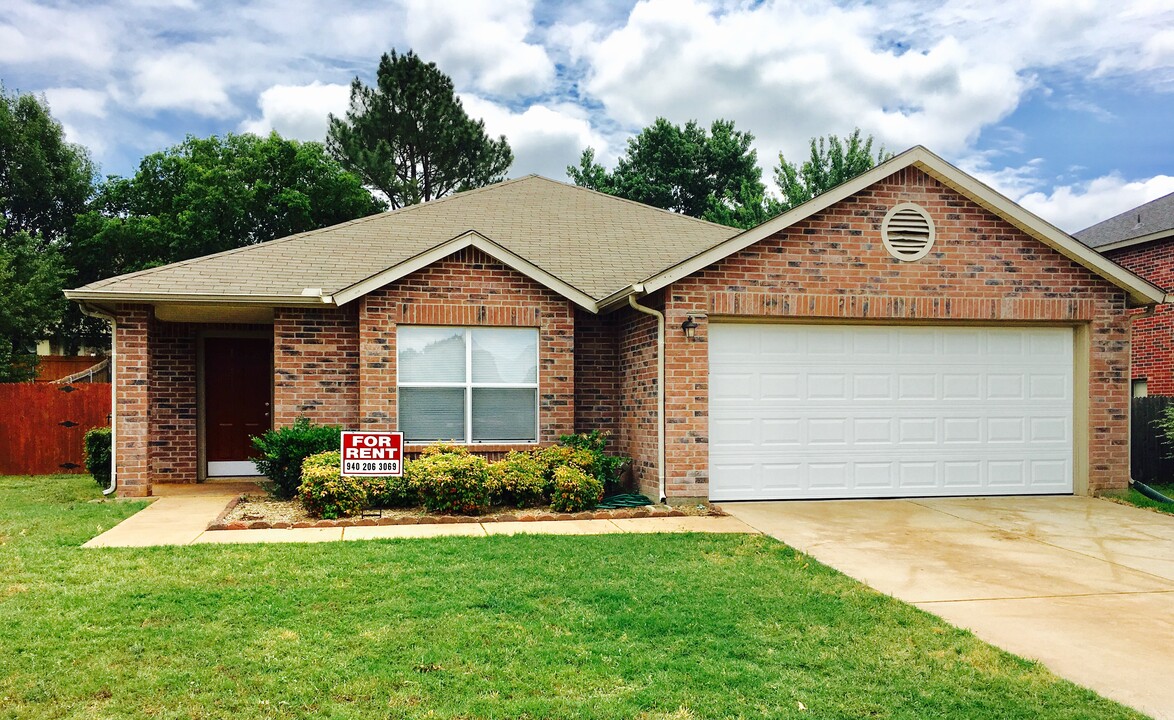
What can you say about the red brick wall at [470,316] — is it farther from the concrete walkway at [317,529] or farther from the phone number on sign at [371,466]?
the concrete walkway at [317,529]

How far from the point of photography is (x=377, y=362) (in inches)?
451

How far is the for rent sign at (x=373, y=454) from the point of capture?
968 cm

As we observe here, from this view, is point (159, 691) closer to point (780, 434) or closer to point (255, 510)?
point (255, 510)

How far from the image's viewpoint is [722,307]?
35.8ft

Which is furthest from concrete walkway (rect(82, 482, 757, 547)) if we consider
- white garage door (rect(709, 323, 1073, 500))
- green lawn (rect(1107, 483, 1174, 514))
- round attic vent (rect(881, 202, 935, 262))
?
green lawn (rect(1107, 483, 1174, 514))

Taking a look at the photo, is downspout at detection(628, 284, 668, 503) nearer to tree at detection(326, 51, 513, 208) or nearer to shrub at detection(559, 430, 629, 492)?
shrub at detection(559, 430, 629, 492)

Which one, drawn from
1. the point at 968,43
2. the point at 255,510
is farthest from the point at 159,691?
the point at 968,43

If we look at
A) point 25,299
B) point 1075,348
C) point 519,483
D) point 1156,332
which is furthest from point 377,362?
point 25,299

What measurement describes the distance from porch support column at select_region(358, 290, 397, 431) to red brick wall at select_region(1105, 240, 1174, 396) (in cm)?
1571

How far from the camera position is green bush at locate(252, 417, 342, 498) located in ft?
36.4

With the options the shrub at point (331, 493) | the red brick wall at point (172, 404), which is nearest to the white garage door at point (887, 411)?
the shrub at point (331, 493)

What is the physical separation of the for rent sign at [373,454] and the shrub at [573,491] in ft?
6.36

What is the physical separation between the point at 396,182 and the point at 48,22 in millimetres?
18674

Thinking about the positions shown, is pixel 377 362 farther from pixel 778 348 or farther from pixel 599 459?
pixel 778 348
